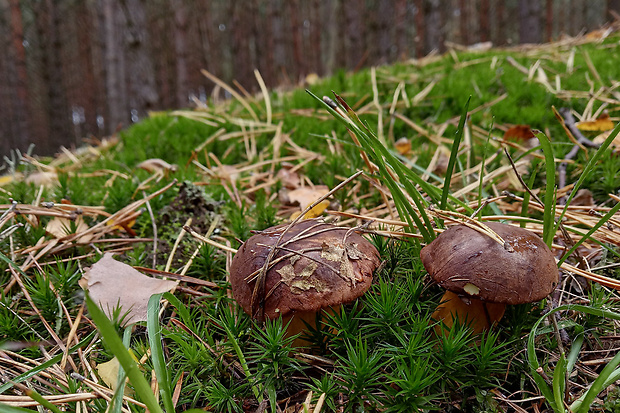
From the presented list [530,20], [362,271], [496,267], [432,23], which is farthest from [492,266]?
[530,20]

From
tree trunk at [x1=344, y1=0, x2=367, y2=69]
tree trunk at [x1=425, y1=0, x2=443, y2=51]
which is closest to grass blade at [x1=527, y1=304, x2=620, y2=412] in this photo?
tree trunk at [x1=425, y1=0, x2=443, y2=51]

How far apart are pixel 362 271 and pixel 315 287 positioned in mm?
161

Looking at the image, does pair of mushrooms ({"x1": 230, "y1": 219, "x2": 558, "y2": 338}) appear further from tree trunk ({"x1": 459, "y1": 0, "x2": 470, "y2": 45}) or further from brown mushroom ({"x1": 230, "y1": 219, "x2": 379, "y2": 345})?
tree trunk ({"x1": 459, "y1": 0, "x2": 470, "y2": 45})

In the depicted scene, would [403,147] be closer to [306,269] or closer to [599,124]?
[599,124]

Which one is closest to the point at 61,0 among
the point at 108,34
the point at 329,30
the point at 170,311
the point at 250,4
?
the point at 250,4

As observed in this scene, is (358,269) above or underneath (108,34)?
underneath

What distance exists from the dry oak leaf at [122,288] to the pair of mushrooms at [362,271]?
0.34 m

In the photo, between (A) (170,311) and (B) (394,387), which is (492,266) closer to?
(B) (394,387)

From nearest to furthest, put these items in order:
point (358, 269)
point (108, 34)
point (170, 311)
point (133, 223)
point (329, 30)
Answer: point (358, 269)
point (170, 311)
point (133, 223)
point (108, 34)
point (329, 30)

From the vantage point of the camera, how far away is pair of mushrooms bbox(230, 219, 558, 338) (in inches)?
40.8

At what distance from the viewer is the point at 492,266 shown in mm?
1044

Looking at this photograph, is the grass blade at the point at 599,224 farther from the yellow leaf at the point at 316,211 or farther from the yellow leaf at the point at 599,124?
the yellow leaf at the point at 599,124

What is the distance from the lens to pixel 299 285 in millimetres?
1131

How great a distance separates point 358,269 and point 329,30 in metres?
14.8
